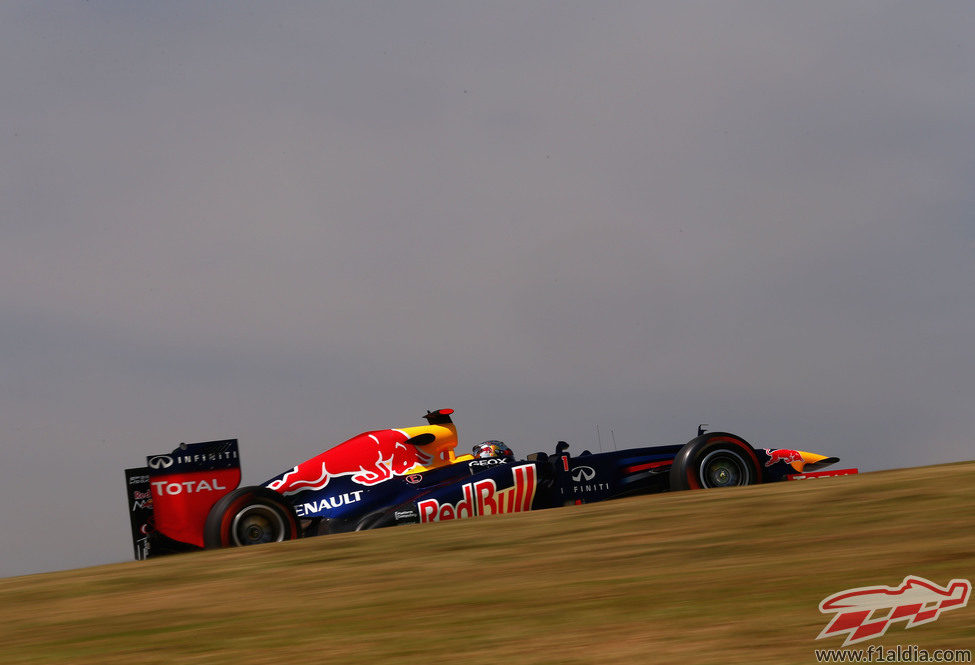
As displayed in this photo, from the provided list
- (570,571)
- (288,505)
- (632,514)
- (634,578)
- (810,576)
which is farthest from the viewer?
(288,505)

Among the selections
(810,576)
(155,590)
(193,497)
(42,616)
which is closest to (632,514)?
(810,576)

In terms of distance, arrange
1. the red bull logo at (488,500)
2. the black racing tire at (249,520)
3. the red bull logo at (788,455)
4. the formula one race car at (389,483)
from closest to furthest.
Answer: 1. the black racing tire at (249,520)
2. the formula one race car at (389,483)
3. the red bull logo at (488,500)
4. the red bull logo at (788,455)

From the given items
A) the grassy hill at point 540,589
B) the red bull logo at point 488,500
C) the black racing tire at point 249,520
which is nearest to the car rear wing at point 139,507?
the black racing tire at point 249,520

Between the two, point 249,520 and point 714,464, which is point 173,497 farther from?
point 714,464

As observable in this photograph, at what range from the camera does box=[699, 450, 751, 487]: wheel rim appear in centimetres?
1012

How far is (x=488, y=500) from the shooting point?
1021 centimetres

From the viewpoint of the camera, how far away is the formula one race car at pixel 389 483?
9.82 meters

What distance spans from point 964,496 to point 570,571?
2.70m

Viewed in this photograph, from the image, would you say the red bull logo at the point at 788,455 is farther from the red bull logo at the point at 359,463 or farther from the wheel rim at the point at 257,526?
the wheel rim at the point at 257,526

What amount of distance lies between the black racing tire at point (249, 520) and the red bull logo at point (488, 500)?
130cm

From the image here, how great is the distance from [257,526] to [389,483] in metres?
1.73

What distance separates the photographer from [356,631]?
4172 millimetres

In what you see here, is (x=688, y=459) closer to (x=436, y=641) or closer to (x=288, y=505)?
(x=288, y=505)

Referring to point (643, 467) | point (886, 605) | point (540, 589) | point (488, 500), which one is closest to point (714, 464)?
point (643, 467)
